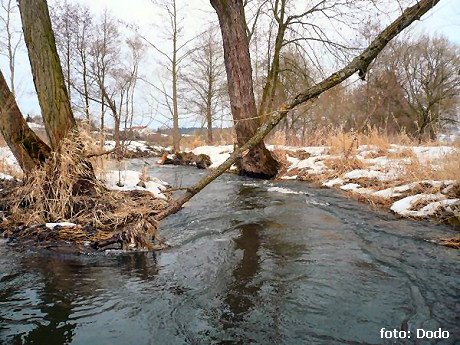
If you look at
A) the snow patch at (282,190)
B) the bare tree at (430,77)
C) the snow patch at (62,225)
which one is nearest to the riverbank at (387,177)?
the snow patch at (282,190)

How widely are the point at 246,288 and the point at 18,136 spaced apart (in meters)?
3.71

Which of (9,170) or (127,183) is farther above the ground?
(9,170)

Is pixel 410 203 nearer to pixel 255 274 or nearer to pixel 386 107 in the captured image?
pixel 255 274

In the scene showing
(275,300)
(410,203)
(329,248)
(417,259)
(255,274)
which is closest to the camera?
(275,300)

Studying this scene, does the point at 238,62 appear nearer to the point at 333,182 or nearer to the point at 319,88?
the point at 333,182

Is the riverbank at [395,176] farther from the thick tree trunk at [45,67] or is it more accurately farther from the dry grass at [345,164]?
the thick tree trunk at [45,67]

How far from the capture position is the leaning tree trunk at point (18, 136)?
3.98 m

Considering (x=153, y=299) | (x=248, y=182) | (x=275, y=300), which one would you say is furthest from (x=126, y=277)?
(x=248, y=182)

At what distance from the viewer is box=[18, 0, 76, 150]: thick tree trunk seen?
3.98 meters

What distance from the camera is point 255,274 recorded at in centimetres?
258

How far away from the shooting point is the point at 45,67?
4.04m

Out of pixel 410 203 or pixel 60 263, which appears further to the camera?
pixel 410 203

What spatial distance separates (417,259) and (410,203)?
171 cm

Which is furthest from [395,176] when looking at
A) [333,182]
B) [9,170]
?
[9,170]
